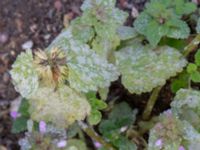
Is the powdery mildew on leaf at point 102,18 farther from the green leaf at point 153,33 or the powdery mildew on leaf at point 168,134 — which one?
the powdery mildew on leaf at point 168,134

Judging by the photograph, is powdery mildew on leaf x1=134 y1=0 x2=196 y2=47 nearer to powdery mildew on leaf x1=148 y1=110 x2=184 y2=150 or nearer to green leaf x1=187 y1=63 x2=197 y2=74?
green leaf x1=187 y1=63 x2=197 y2=74

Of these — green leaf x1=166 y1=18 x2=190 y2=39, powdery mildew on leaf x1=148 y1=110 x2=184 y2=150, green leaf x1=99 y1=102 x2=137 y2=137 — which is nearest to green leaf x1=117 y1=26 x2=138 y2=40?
green leaf x1=166 y1=18 x2=190 y2=39

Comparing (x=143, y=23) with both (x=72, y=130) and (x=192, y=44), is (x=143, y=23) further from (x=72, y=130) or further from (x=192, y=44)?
(x=72, y=130)

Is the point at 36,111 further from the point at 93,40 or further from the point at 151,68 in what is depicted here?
the point at 151,68

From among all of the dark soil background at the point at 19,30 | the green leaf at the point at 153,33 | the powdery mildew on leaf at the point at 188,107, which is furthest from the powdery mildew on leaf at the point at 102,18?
the dark soil background at the point at 19,30

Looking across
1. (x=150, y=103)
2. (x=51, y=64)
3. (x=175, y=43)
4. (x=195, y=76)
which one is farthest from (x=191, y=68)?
(x=51, y=64)

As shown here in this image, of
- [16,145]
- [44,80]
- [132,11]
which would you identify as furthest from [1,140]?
[44,80]
